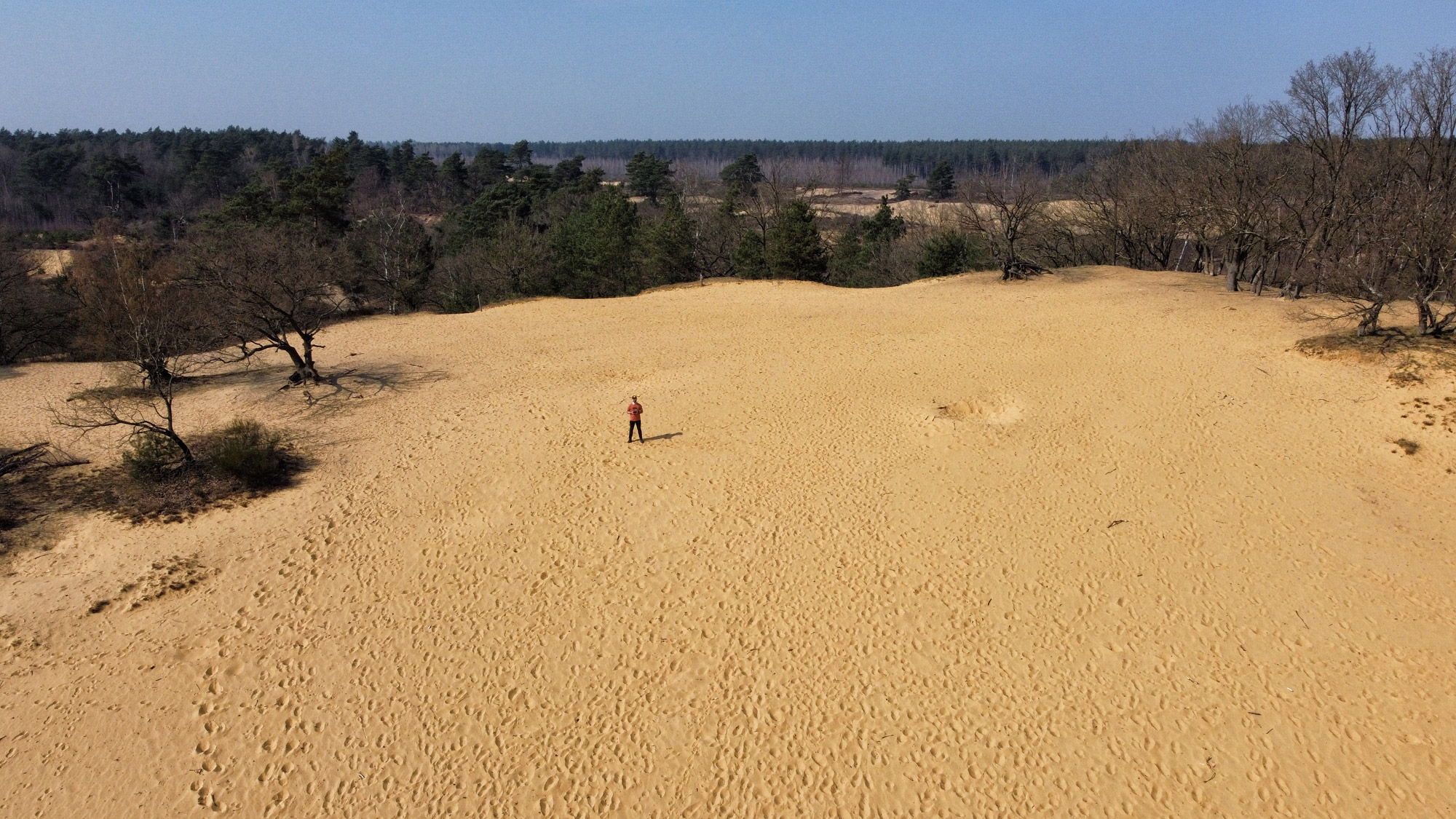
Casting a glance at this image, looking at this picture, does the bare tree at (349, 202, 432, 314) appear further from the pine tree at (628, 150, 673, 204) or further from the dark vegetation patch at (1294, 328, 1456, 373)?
the pine tree at (628, 150, 673, 204)

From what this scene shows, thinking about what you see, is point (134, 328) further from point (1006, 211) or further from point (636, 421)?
point (1006, 211)

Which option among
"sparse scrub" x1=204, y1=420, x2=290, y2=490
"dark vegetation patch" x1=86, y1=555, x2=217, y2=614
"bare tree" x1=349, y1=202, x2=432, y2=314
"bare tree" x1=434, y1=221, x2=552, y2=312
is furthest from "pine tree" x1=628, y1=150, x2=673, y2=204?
"dark vegetation patch" x1=86, y1=555, x2=217, y2=614

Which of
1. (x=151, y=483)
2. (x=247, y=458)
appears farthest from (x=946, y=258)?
(x=151, y=483)

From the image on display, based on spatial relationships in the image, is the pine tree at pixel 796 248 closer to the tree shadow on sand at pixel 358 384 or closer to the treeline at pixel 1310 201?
the treeline at pixel 1310 201

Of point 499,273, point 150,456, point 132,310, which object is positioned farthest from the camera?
point 499,273

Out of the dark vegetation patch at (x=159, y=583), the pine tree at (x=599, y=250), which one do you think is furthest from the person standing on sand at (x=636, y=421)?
the pine tree at (x=599, y=250)

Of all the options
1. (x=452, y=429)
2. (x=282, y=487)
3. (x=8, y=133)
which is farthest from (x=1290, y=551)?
(x=8, y=133)
